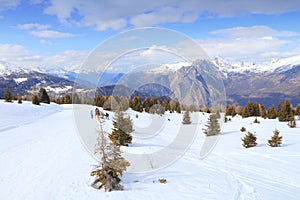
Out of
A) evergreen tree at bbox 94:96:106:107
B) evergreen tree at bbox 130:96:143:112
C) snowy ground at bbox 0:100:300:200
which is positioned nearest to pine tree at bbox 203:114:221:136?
snowy ground at bbox 0:100:300:200

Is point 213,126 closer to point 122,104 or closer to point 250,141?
point 250,141

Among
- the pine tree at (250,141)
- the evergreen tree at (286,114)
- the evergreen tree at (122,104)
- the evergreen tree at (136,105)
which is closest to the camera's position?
the evergreen tree at (122,104)

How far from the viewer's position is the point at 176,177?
1196 cm

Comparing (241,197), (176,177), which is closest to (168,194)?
(176,177)

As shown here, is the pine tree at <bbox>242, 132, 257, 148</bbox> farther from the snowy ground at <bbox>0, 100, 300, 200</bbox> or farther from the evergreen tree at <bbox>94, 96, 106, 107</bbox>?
the evergreen tree at <bbox>94, 96, 106, 107</bbox>

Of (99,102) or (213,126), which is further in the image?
(99,102)

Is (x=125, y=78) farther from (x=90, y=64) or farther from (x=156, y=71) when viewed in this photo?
(x=90, y=64)

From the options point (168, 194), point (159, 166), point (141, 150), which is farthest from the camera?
point (141, 150)

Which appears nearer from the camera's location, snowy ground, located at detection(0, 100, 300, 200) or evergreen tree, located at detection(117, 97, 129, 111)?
snowy ground, located at detection(0, 100, 300, 200)

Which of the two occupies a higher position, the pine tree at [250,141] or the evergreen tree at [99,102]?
the evergreen tree at [99,102]

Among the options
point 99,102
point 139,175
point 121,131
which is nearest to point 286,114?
point 121,131

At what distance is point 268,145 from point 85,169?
18.4 meters

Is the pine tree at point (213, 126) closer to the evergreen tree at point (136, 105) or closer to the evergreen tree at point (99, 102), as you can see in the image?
the evergreen tree at point (136, 105)

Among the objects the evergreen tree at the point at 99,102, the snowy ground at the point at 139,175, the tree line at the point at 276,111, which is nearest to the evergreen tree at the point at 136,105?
the evergreen tree at the point at 99,102
